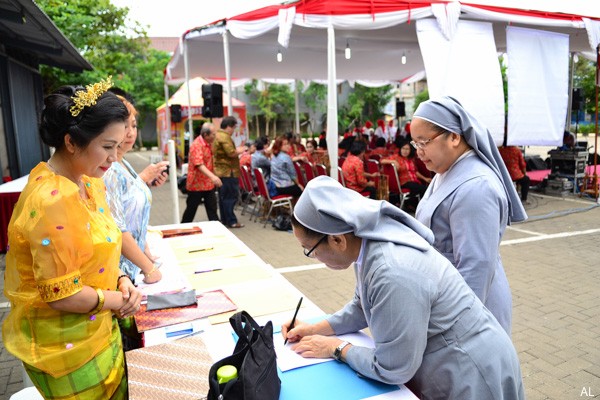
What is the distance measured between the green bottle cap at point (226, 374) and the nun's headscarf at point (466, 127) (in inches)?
49.8

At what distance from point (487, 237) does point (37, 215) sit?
157 centimetres

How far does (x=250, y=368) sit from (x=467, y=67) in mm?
6615

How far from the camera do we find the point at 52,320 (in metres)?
1.41

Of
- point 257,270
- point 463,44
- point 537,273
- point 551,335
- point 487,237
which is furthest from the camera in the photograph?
point 463,44

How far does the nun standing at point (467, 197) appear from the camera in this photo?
72.0 inches

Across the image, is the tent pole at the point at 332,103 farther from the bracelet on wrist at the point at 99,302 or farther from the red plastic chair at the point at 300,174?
the bracelet on wrist at the point at 99,302

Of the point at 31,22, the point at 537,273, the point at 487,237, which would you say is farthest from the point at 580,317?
the point at 31,22

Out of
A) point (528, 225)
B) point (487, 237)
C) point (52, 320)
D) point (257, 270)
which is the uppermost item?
point (487, 237)

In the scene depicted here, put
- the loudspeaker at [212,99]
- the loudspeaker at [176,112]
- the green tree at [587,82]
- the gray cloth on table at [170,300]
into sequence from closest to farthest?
the gray cloth on table at [170,300] → the loudspeaker at [212,99] → the loudspeaker at [176,112] → the green tree at [587,82]

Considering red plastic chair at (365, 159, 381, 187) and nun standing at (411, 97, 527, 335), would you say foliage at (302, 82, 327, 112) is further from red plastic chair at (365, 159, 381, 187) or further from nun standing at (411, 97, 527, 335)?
nun standing at (411, 97, 527, 335)

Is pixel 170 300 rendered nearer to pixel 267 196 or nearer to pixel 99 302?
pixel 99 302

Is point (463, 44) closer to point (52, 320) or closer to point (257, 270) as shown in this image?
point (257, 270)

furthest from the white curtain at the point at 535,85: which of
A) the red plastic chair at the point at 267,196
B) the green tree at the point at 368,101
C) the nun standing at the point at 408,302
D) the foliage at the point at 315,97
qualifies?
the foliage at the point at 315,97

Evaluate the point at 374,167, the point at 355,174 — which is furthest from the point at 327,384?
the point at 374,167
